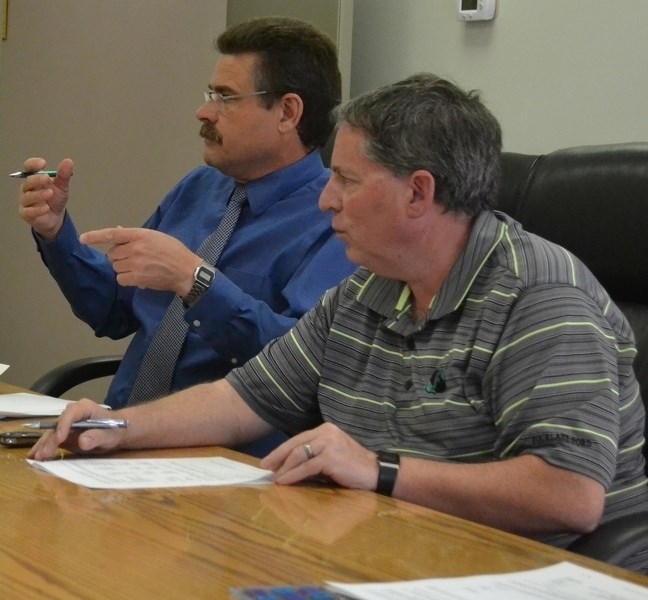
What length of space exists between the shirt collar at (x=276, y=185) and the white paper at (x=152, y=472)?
815mm

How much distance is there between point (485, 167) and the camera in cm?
146

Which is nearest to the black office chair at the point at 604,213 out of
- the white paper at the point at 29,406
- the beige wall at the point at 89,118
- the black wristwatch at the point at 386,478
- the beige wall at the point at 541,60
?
the black wristwatch at the point at 386,478

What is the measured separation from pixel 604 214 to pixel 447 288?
0.30m

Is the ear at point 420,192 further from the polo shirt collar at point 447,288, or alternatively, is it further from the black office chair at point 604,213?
the black office chair at point 604,213

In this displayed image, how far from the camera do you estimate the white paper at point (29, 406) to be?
159 cm

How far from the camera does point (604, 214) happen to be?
1528 mm

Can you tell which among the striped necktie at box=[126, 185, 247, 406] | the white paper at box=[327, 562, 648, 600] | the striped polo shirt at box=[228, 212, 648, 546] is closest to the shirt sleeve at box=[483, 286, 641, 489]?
the striped polo shirt at box=[228, 212, 648, 546]

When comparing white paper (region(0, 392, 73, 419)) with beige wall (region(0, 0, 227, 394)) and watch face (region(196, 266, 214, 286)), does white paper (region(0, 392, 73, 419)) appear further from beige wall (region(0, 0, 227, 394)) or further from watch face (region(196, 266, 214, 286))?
beige wall (region(0, 0, 227, 394))

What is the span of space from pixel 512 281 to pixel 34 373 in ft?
8.96

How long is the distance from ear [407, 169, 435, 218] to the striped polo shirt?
77mm

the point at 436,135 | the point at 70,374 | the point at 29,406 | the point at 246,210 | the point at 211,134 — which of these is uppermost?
the point at 436,135

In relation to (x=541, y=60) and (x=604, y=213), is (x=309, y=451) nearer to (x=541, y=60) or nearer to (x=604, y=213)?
(x=604, y=213)

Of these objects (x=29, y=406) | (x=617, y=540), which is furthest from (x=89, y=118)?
(x=617, y=540)

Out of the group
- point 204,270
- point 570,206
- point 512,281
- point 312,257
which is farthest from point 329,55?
point 512,281
